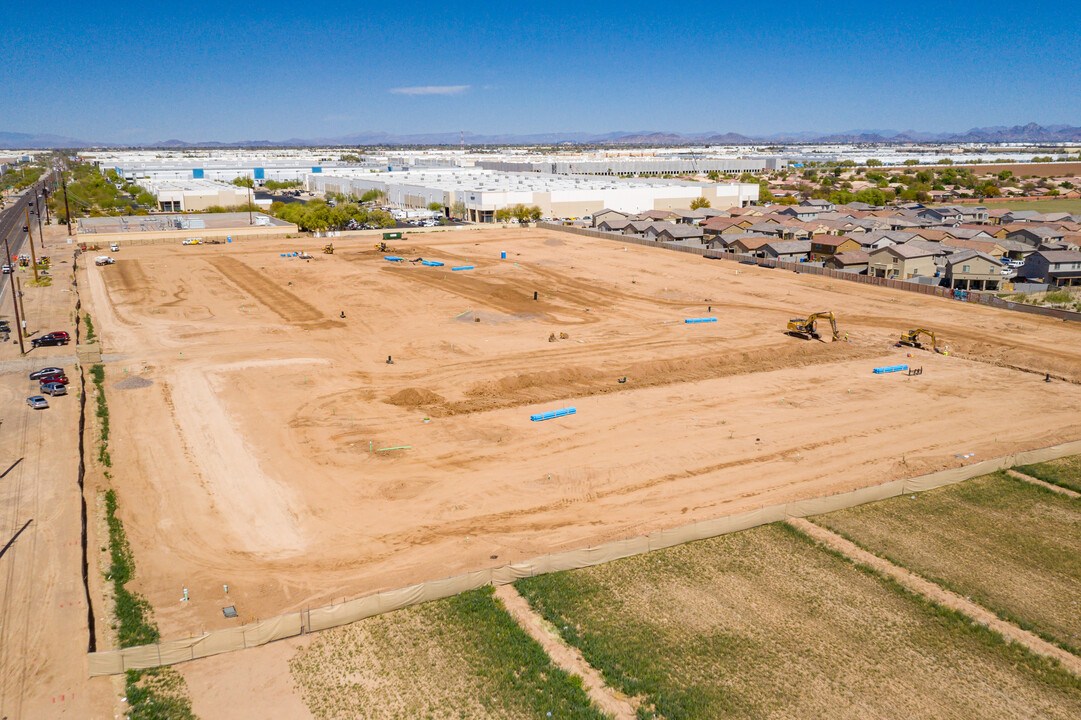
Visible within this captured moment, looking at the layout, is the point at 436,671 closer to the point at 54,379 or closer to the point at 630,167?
the point at 54,379

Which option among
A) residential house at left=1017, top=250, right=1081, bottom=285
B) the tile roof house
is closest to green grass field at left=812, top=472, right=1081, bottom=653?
the tile roof house

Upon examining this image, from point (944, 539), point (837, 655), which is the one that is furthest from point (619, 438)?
point (837, 655)

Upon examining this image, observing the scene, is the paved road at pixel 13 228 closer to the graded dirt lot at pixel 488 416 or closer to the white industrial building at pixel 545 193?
the graded dirt lot at pixel 488 416

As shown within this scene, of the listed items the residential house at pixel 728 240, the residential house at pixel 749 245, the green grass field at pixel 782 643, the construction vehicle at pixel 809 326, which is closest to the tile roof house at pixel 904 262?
the residential house at pixel 749 245

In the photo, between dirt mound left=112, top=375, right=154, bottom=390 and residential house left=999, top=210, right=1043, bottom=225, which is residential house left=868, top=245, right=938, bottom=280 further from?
dirt mound left=112, top=375, right=154, bottom=390

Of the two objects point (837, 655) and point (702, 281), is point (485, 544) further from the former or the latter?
point (702, 281)

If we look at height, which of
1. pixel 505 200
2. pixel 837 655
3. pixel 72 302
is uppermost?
pixel 505 200
